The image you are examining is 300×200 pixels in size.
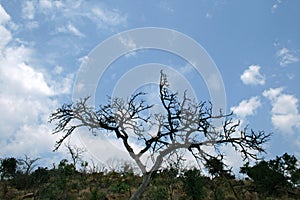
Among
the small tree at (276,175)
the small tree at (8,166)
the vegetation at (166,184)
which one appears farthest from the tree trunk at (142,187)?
the small tree at (8,166)

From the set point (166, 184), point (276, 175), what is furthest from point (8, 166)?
point (276, 175)

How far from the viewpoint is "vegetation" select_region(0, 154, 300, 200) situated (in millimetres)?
23688

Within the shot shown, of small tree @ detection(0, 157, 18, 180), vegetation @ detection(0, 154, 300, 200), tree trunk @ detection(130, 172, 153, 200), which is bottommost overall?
tree trunk @ detection(130, 172, 153, 200)

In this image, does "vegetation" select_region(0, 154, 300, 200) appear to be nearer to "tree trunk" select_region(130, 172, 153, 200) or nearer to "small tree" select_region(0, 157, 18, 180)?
"small tree" select_region(0, 157, 18, 180)

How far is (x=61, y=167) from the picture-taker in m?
30.3

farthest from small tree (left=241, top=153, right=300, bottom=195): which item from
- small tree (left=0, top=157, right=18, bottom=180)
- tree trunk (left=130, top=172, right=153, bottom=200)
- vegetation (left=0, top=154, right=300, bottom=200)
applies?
small tree (left=0, top=157, right=18, bottom=180)

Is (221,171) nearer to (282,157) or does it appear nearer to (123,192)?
(123,192)

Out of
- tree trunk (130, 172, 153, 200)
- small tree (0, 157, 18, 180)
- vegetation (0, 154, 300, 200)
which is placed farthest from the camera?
small tree (0, 157, 18, 180)

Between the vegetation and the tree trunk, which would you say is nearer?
the tree trunk

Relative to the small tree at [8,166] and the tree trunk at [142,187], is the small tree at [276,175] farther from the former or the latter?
the small tree at [8,166]

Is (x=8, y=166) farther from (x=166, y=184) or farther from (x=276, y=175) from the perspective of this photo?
(x=276, y=175)

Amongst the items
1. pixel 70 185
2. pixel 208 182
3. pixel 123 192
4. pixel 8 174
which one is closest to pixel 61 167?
pixel 70 185

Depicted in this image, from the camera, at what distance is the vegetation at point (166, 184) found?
933 inches

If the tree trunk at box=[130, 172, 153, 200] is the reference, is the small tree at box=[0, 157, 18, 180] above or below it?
above
